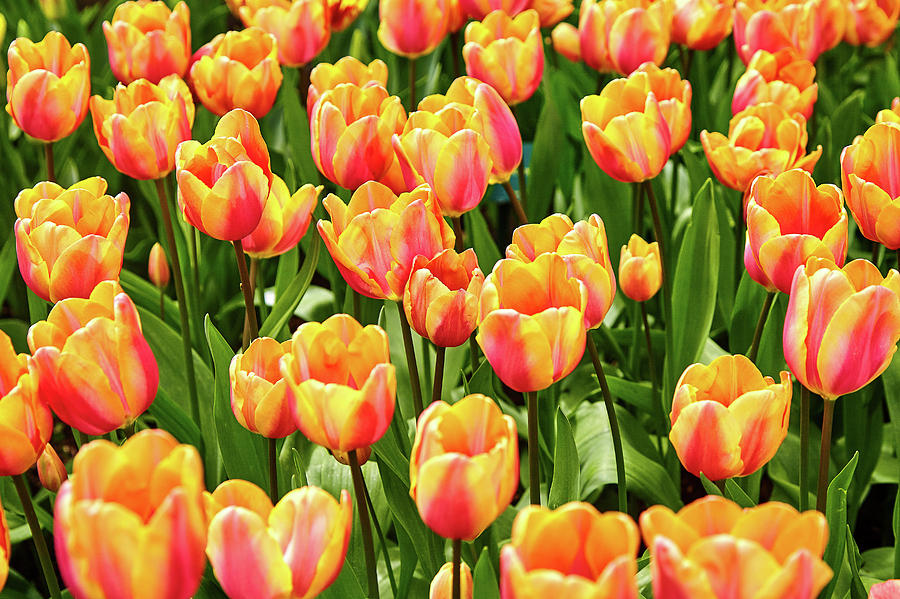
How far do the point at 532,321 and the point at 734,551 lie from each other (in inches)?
11.1

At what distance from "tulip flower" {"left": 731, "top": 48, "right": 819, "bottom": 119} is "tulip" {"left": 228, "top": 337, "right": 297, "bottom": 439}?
766 mm

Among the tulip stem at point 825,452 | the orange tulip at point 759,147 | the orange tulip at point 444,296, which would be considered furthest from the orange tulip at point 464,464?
the orange tulip at point 759,147

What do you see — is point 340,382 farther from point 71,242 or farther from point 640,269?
point 640,269

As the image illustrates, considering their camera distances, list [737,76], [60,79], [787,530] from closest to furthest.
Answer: [787,530]
[60,79]
[737,76]

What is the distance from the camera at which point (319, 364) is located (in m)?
0.74

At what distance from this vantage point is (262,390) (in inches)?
32.3

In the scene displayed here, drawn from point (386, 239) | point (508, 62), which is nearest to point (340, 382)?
point (386, 239)

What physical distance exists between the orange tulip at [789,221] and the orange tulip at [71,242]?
0.59 m

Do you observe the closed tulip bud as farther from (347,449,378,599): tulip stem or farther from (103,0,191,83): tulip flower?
(103,0,191,83): tulip flower

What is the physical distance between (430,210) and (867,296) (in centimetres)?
37

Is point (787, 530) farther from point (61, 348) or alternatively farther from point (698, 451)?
point (61, 348)

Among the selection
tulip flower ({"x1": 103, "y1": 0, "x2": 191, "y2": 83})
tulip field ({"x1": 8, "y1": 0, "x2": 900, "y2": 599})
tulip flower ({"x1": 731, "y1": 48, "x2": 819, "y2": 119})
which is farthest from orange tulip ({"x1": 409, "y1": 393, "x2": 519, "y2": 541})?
tulip flower ({"x1": 103, "y1": 0, "x2": 191, "y2": 83})

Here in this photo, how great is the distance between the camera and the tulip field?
1.76 ft

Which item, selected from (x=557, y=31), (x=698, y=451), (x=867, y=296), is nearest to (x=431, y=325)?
(x=698, y=451)
